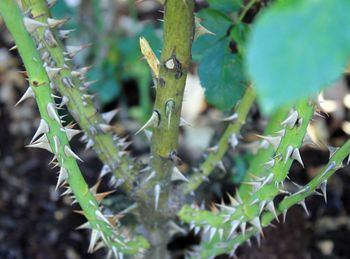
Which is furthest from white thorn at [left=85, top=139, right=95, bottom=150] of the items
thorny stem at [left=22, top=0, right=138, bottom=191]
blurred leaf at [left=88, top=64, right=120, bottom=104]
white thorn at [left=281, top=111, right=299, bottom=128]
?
blurred leaf at [left=88, top=64, right=120, bottom=104]

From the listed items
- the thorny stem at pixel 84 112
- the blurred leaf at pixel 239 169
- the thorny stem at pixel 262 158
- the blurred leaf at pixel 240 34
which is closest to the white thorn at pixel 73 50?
the thorny stem at pixel 84 112

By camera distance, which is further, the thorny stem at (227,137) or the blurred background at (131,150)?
the blurred background at (131,150)

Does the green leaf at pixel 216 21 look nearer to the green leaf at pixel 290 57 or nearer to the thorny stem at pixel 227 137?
the thorny stem at pixel 227 137

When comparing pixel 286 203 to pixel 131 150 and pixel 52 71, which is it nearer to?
pixel 52 71

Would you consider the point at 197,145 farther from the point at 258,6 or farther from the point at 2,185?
the point at 258,6

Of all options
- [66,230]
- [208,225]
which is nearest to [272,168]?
[208,225]

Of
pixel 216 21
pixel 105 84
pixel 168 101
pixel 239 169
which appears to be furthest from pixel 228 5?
pixel 105 84
